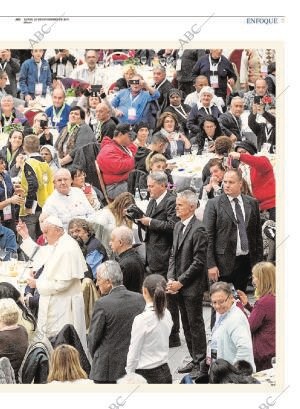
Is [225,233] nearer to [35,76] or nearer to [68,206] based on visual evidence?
[68,206]

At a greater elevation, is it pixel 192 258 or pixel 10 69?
pixel 10 69

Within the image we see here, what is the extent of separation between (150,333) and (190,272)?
4.01ft

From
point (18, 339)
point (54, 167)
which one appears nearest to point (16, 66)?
point (54, 167)

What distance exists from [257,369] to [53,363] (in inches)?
73.1

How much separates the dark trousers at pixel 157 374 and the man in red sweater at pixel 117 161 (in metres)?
3.80

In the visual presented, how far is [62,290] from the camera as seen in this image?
11891 millimetres

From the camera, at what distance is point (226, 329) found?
36.6 ft

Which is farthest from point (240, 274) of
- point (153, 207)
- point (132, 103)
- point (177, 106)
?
point (132, 103)

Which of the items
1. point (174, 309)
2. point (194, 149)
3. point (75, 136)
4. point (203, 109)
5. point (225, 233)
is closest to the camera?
point (174, 309)

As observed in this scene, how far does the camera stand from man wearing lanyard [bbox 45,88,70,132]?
16828 millimetres

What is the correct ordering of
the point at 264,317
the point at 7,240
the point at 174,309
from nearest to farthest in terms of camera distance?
the point at 264,317
the point at 174,309
the point at 7,240

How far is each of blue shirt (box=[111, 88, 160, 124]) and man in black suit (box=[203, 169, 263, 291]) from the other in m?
4.35

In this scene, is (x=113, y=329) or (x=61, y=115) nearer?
(x=113, y=329)

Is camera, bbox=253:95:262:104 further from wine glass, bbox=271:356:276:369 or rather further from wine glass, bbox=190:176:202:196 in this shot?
wine glass, bbox=271:356:276:369
